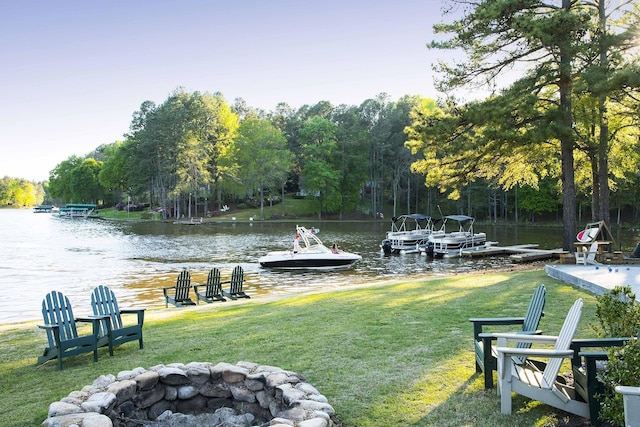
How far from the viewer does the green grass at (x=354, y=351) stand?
4.90 meters

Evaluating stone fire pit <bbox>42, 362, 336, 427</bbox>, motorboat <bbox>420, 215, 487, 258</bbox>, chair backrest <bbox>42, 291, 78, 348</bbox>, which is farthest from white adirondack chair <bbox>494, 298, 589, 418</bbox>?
motorboat <bbox>420, 215, 487, 258</bbox>

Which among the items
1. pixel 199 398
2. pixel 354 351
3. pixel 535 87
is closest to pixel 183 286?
pixel 354 351

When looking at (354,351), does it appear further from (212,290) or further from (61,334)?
(212,290)

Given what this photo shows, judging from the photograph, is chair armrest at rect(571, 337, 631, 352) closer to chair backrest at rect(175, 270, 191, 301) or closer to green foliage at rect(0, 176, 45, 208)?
chair backrest at rect(175, 270, 191, 301)

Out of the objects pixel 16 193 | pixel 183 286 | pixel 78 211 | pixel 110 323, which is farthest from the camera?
pixel 16 193

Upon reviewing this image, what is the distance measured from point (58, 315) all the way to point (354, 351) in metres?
4.18

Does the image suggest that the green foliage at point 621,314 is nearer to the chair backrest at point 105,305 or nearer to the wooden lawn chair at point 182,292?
the chair backrest at point 105,305

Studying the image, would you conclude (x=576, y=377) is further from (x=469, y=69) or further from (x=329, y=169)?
(x=329, y=169)

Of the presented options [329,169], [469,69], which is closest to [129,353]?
[469,69]

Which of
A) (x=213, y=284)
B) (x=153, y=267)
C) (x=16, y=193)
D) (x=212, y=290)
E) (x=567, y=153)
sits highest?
(x=16, y=193)

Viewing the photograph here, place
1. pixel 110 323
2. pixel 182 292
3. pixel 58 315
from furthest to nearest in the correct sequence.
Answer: pixel 182 292, pixel 110 323, pixel 58 315

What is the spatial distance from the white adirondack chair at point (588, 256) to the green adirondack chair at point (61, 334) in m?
14.0

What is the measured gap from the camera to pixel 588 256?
15.2 metres

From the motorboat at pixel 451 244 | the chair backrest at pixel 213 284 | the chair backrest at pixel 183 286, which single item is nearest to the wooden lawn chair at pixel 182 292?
the chair backrest at pixel 183 286
